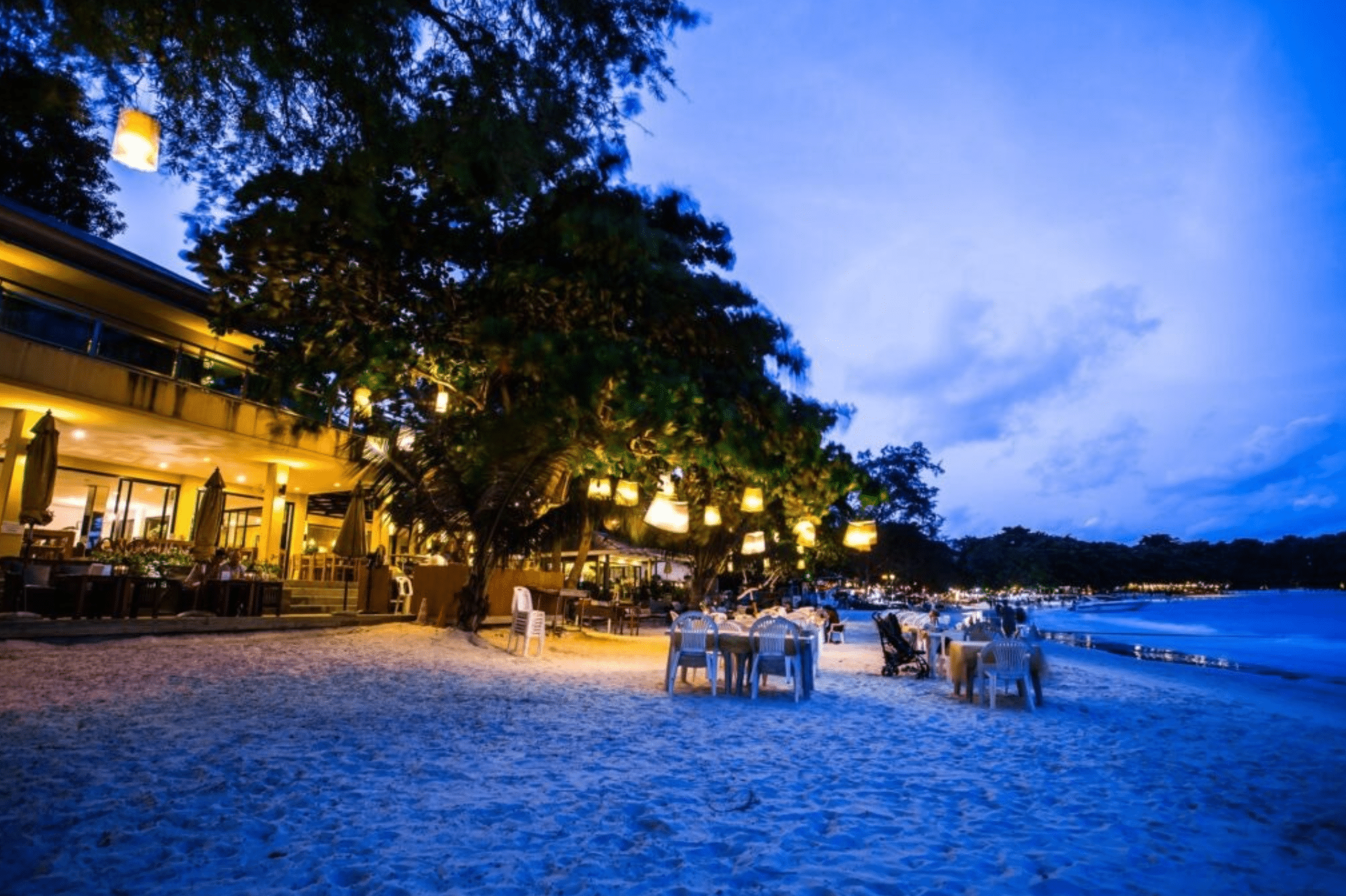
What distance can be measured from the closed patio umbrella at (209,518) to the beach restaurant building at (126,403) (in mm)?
1004

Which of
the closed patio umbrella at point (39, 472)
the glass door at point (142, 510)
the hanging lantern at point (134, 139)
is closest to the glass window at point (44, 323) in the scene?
the closed patio umbrella at point (39, 472)

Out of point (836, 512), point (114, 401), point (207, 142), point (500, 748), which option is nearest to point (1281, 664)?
point (836, 512)

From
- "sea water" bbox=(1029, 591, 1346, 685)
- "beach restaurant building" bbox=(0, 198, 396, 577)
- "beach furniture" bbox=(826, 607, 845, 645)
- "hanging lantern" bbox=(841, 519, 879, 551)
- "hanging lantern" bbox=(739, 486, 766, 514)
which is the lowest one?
"sea water" bbox=(1029, 591, 1346, 685)

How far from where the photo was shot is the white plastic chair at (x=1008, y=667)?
8.84m

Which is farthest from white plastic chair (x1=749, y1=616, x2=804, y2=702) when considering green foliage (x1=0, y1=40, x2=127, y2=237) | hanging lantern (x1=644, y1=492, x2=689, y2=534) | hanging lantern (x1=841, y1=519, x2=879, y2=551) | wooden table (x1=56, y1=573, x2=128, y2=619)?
wooden table (x1=56, y1=573, x2=128, y2=619)

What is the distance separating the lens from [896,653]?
11.9 m

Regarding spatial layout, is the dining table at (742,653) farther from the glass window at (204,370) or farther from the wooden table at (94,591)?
the glass window at (204,370)

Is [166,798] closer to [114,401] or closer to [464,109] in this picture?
[464,109]

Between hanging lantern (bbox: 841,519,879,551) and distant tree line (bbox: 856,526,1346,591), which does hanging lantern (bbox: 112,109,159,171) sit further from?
distant tree line (bbox: 856,526,1346,591)

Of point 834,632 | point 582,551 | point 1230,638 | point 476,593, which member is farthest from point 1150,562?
point 476,593

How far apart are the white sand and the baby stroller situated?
109 inches

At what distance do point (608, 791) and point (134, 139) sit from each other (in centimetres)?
522

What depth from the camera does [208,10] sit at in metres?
4.48

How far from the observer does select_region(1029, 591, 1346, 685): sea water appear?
21.6 m
